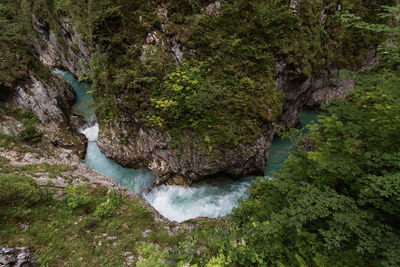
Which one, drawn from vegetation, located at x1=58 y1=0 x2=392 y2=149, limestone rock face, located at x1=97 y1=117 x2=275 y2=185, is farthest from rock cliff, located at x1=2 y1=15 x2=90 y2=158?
Answer: vegetation, located at x1=58 y1=0 x2=392 y2=149

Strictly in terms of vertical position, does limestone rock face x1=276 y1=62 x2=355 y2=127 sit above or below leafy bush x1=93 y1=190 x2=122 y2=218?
above

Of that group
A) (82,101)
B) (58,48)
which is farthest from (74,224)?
(58,48)

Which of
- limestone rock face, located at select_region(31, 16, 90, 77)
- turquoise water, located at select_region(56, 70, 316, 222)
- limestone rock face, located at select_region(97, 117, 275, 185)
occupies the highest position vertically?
limestone rock face, located at select_region(31, 16, 90, 77)

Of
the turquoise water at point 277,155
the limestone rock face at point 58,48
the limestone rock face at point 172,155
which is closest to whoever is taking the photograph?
the limestone rock face at point 172,155

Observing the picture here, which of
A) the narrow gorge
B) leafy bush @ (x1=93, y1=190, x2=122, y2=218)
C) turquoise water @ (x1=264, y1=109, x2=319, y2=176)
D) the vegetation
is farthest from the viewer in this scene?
turquoise water @ (x1=264, y1=109, x2=319, y2=176)

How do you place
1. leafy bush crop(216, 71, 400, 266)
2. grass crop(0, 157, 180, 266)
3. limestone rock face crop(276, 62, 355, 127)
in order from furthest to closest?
Result: 1. limestone rock face crop(276, 62, 355, 127)
2. grass crop(0, 157, 180, 266)
3. leafy bush crop(216, 71, 400, 266)

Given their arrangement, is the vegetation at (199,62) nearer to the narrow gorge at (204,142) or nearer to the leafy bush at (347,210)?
the narrow gorge at (204,142)

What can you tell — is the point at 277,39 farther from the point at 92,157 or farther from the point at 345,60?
the point at 92,157

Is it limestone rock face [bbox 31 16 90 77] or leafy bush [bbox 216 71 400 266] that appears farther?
limestone rock face [bbox 31 16 90 77]

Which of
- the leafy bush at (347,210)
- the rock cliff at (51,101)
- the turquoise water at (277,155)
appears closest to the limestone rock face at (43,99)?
the rock cliff at (51,101)

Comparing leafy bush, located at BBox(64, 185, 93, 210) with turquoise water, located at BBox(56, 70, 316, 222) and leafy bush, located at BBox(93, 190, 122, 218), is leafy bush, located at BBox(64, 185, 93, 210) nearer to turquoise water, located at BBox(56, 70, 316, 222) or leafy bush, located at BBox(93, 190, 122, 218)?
leafy bush, located at BBox(93, 190, 122, 218)

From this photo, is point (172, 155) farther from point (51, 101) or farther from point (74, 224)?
point (51, 101)
